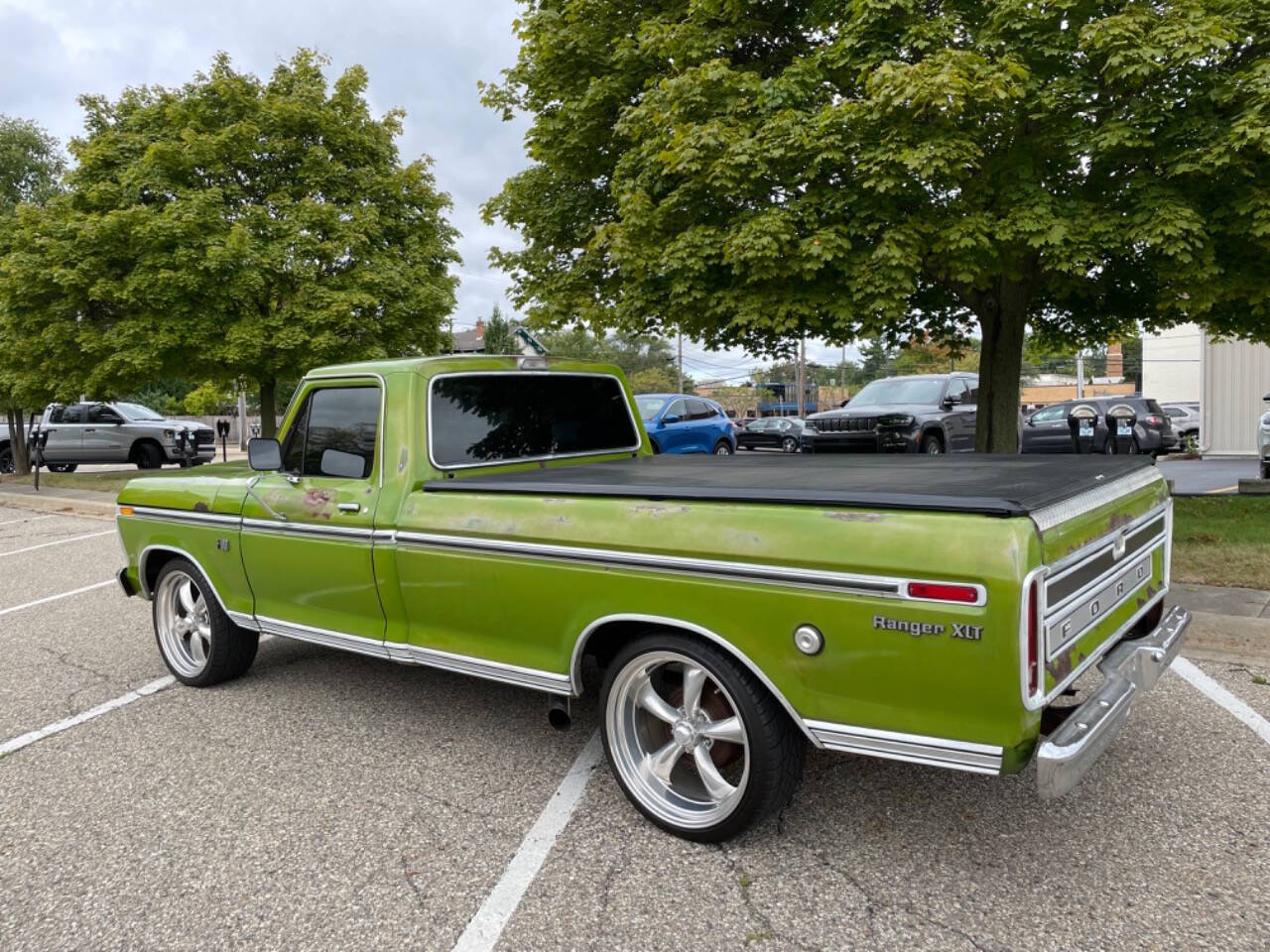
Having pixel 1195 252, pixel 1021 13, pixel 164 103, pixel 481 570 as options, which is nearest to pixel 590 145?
pixel 1021 13

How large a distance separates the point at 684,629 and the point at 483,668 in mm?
1008

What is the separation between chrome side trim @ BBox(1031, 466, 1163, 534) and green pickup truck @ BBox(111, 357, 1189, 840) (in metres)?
0.01

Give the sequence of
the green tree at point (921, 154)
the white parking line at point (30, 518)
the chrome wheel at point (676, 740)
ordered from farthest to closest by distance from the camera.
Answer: the white parking line at point (30, 518), the green tree at point (921, 154), the chrome wheel at point (676, 740)

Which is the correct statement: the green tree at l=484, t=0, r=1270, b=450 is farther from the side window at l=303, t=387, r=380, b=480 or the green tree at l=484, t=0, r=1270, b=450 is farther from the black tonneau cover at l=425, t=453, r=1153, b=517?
the side window at l=303, t=387, r=380, b=480

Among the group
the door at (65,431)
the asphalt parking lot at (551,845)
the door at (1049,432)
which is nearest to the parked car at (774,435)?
the door at (1049,432)

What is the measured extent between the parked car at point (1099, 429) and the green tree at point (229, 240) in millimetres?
13412

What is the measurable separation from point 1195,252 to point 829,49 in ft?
11.7

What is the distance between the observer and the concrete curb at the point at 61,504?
558 inches

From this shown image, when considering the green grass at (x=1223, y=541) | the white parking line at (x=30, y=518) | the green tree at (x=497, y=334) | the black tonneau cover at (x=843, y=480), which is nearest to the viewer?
the black tonneau cover at (x=843, y=480)

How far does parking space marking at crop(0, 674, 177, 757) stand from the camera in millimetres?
4094

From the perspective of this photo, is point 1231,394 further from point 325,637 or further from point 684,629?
point 325,637

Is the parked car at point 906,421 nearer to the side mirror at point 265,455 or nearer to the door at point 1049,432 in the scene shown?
the door at point 1049,432

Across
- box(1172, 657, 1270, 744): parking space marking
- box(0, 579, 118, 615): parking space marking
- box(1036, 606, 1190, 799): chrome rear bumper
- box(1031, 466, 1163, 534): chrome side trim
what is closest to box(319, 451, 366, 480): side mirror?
box(1031, 466, 1163, 534): chrome side trim

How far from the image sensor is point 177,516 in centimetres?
471
